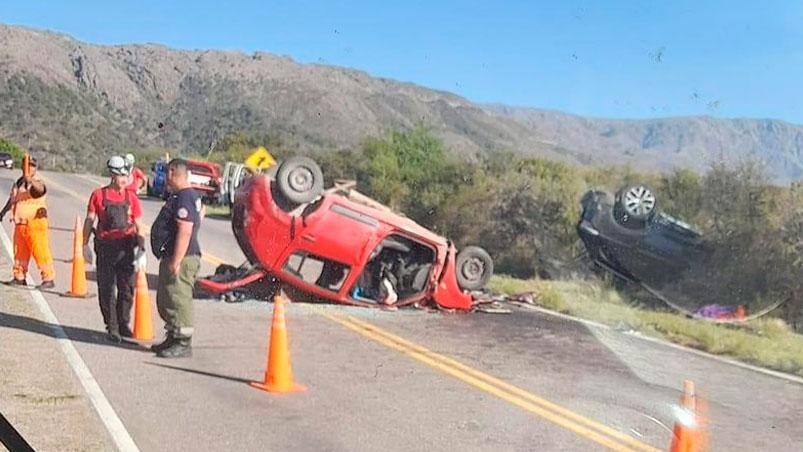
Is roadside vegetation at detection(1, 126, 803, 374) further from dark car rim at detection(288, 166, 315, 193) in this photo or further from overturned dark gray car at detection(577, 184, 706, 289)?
dark car rim at detection(288, 166, 315, 193)

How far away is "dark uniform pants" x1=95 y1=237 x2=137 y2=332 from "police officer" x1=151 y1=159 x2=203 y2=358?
811 millimetres

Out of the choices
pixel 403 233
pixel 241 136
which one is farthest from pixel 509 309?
pixel 241 136

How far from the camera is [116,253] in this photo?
9859mm

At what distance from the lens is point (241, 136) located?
60.1 meters

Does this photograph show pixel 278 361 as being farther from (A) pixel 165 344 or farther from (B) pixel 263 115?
(B) pixel 263 115

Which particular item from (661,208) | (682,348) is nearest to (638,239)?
(661,208)

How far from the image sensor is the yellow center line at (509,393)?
6.97m

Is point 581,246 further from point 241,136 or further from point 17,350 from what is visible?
point 241,136

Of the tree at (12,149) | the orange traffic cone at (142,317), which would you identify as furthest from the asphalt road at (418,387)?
the tree at (12,149)

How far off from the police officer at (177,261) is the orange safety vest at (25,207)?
4.15 meters

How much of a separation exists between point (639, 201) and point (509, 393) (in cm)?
1037

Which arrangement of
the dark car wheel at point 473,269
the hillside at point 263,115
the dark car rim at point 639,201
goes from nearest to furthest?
the dark car wheel at point 473,269, the dark car rim at point 639,201, the hillside at point 263,115

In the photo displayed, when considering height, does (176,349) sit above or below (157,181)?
below

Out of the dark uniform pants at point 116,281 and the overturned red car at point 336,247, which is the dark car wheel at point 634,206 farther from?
the dark uniform pants at point 116,281
